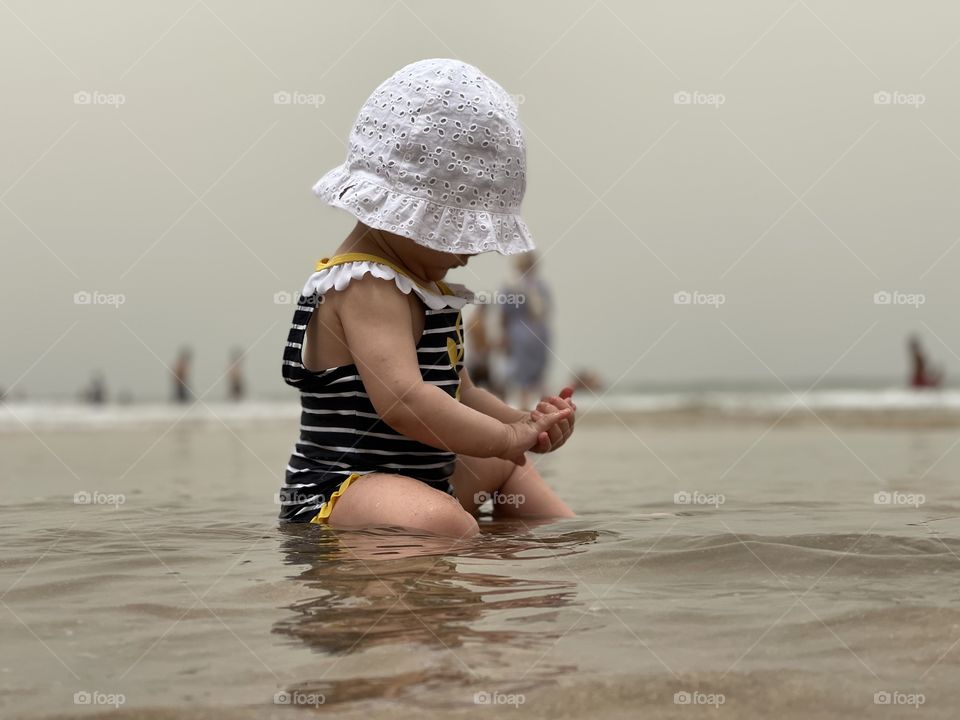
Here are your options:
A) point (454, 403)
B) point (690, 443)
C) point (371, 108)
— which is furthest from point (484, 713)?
point (690, 443)

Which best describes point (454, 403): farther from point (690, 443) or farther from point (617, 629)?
point (690, 443)

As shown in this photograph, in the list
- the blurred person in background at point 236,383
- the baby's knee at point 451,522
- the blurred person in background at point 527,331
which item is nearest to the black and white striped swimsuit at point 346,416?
the baby's knee at point 451,522

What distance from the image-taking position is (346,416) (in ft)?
7.92

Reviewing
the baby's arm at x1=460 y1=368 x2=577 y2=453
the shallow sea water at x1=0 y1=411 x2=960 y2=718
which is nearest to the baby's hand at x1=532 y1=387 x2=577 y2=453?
the baby's arm at x1=460 y1=368 x2=577 y2=453

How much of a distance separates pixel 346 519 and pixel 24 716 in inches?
47.3

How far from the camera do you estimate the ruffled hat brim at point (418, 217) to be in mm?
2318

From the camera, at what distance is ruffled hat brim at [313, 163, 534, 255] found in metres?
2.32

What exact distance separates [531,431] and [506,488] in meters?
0.51

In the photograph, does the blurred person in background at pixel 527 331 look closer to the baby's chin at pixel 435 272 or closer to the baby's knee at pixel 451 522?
the baby's chin at pixel 435 272

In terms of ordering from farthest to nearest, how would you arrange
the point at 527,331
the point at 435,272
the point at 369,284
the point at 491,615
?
1. the point at 527,331
2. the point at 435,272
3. the point at 369,284
4. the point at 491,615

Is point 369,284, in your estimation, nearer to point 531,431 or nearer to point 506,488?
point 531,431

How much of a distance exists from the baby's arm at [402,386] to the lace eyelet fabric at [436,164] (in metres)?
0.17

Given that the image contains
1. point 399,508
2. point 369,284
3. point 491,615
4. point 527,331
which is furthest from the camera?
point 527,331

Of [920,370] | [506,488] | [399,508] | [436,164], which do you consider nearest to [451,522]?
[399,508]
